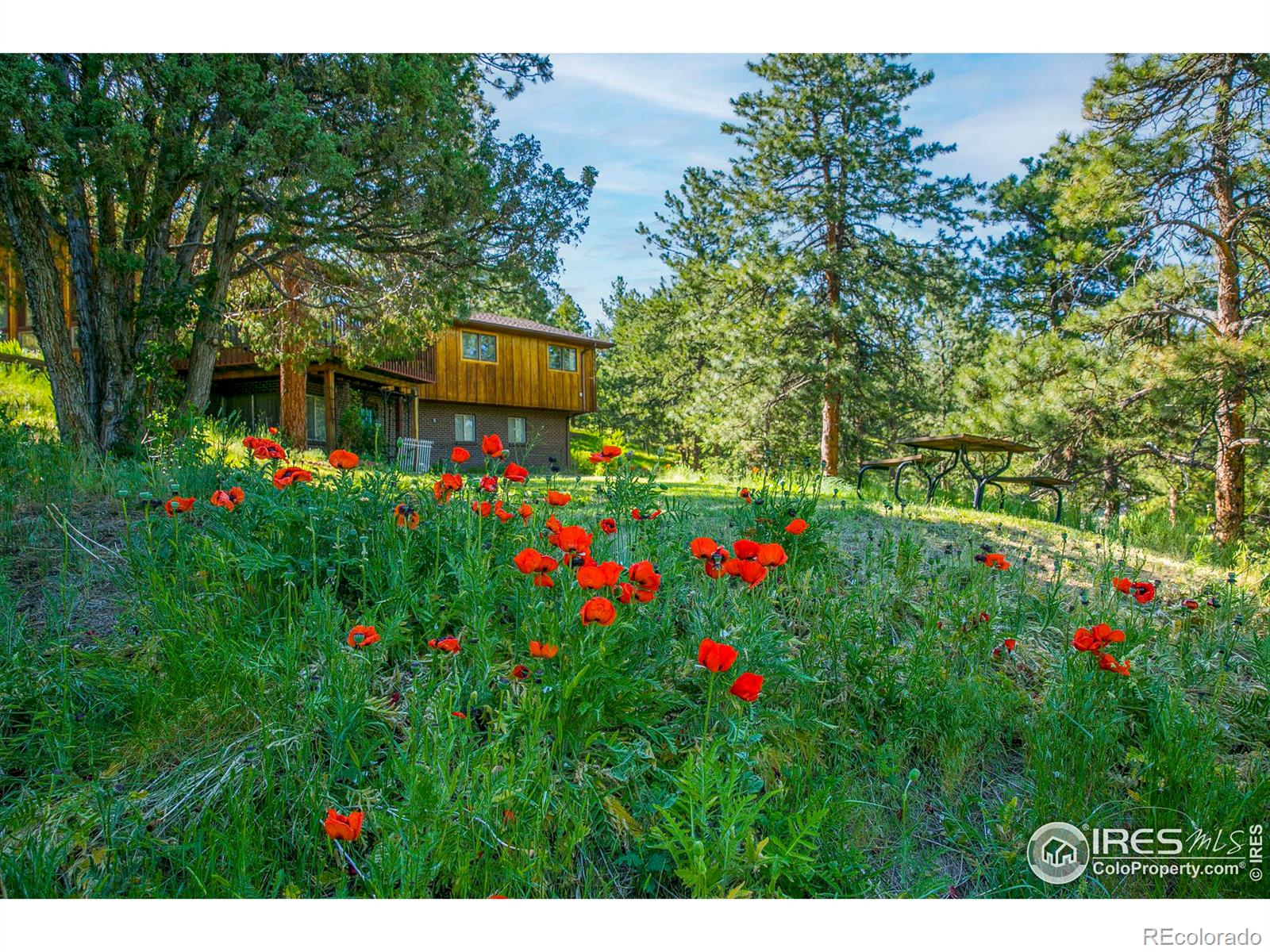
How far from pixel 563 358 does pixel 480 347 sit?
2.67 meters

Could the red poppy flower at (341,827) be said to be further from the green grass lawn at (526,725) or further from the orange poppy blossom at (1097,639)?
the orange poppy blossom at (1097,639)

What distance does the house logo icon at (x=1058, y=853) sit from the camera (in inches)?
70.4

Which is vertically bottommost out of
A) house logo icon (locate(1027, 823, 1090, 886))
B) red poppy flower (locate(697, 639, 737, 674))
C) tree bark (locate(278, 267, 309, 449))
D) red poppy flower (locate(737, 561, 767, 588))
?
house logo icon (locate(1027, 823, 1090, 886))

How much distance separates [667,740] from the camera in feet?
6.16

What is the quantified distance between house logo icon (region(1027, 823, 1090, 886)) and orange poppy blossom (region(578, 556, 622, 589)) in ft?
4.16

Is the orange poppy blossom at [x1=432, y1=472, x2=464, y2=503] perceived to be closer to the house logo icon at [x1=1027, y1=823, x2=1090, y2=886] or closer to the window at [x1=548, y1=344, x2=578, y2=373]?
the house logo icon at [x1=1027, y1=823, x2=1090, y2=886]

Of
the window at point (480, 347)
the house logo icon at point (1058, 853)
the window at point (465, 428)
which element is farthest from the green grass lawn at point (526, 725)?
the window at point (465, 428)

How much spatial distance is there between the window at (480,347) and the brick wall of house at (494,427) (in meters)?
1.48

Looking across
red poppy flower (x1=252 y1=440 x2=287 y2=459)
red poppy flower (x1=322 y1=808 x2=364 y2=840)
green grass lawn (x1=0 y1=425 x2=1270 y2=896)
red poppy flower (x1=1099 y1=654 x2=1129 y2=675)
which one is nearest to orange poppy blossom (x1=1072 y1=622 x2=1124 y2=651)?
red poppy flower (x1=1099 y1=654 x2=1129 y2=675)

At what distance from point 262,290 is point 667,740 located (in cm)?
933

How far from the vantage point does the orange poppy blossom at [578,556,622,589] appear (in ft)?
5.52

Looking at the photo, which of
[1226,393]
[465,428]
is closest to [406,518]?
[1226,393]

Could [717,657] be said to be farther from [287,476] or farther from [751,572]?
[287,476]
